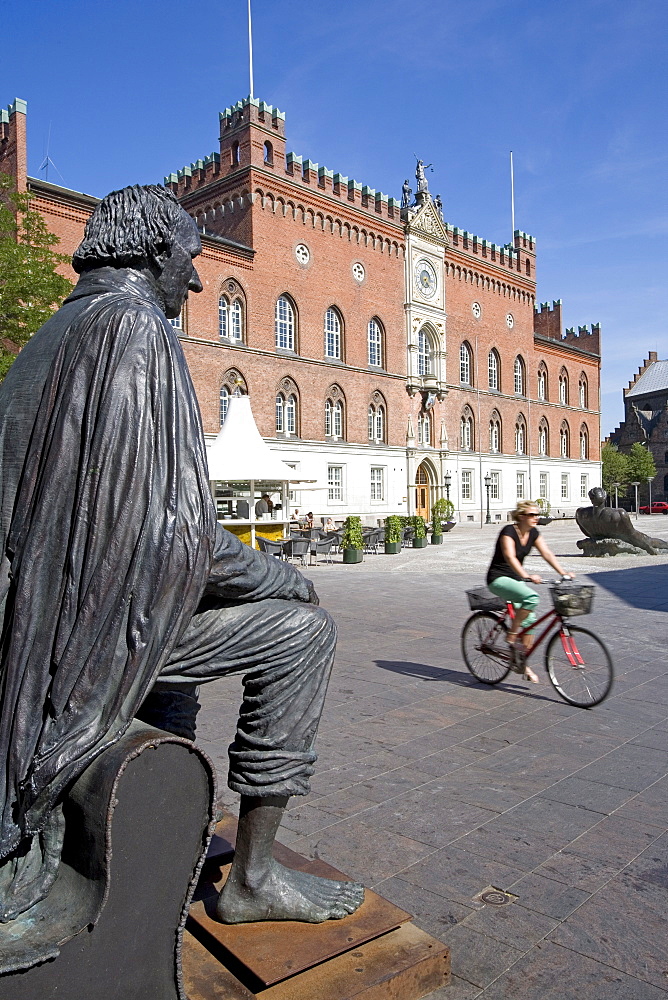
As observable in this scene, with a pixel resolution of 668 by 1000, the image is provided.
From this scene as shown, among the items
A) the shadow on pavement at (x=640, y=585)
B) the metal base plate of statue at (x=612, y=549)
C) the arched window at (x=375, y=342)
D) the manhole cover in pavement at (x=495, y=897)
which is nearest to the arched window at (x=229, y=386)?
the arched window at (x=375, y=342)

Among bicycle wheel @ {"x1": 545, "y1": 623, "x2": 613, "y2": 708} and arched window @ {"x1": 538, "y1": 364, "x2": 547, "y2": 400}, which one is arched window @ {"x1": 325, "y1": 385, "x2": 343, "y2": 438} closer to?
arched window @ {"x1": 538, "y1": 364, "x2": 547, "y2": 400}

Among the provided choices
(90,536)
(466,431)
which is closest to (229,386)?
(466,431)

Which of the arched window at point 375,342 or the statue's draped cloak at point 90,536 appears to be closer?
the statue's draped cloak at point 90,536

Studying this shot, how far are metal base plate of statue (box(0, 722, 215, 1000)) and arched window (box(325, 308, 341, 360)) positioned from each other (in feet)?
121

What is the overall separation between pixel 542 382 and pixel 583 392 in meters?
6.03

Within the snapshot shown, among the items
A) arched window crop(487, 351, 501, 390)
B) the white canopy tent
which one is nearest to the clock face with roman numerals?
arched window crop(487, 351, 501, 390)

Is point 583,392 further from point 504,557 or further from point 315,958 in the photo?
point 315,958

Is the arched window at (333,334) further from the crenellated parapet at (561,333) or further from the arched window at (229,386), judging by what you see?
the crenellated parapet at (561,333)

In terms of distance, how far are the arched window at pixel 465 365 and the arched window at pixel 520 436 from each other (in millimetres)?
5943

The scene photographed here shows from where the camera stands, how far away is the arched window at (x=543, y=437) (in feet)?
175

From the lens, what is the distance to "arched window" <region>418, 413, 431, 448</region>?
43.2m

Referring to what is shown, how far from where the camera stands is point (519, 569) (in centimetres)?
657

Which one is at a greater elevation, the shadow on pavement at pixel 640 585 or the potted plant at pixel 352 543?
the potted plant at pixel 352 543

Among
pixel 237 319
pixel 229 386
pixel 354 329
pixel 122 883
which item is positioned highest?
pixel 354 329
